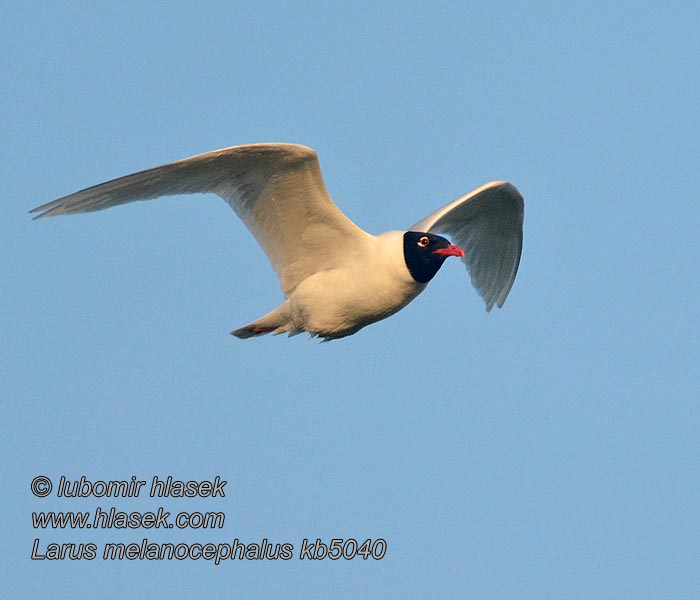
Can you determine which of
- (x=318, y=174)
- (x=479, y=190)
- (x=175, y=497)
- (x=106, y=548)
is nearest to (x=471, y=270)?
(x=479, y=190)

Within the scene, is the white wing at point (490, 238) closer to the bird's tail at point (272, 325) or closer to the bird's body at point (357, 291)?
the bird's body at point (357, 291)

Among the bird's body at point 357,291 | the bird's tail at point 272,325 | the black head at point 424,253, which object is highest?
the black head at point 424,253

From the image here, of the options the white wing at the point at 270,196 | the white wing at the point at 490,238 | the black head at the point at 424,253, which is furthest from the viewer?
the white wing at the point at 490,238

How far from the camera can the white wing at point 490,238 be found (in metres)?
13.6

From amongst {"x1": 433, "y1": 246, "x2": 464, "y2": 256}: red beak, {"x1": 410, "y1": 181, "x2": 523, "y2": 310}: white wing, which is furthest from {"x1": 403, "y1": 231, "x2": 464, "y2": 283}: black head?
{"x1": 410, "y1": 181, "x2": 523, "y2": 310}: white wing

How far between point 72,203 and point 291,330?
3027mm

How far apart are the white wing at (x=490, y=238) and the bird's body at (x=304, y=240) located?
5.49ft

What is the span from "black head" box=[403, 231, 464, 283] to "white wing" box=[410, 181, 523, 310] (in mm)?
2295

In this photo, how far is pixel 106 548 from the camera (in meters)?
10.9

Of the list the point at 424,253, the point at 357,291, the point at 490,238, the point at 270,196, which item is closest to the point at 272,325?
the point at 357,291

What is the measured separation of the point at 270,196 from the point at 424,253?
1677mm

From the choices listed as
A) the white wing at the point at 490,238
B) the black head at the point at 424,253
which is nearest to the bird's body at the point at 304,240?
the black head at the point at 424,253

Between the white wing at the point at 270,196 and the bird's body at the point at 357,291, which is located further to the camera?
the bird's body at the point at 357,291

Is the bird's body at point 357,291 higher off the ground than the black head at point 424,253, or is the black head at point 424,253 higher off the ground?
the black head at point 424,253
